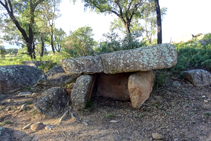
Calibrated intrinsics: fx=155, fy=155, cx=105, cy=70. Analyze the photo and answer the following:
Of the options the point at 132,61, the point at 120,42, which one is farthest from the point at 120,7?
the point at 132,61

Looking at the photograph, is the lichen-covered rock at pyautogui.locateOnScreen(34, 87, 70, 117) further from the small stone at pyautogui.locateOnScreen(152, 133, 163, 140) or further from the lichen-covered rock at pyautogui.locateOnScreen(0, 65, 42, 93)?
the small stone at pyautogui.locateOnScreen(152, 133, 163, 140)

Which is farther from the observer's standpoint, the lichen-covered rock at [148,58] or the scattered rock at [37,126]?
the lichen-covered rock at [148,58]

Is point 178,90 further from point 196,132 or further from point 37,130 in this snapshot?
point 37,130

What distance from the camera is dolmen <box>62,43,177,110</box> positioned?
148 inches

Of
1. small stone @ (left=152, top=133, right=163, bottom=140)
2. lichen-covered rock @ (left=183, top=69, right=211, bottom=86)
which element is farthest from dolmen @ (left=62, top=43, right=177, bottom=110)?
lichen-covered rock @ (left=183, top=69, right=211, bottom=86)

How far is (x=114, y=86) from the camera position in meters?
5.03

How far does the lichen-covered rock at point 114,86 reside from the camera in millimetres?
4875

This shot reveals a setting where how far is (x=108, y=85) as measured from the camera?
16.8 feet

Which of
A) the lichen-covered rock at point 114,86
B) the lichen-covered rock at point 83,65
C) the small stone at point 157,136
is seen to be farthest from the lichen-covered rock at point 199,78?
the lichen-covered rock at point 83,65

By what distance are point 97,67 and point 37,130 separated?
2092 mm

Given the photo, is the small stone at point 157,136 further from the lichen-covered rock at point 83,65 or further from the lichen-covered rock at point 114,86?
the lichen-covered rock at point 83,65

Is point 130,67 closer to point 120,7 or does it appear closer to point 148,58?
point 148,58

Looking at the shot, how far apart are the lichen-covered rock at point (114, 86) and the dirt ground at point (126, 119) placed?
Answer: 22cm

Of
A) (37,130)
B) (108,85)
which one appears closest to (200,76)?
(108,85)
